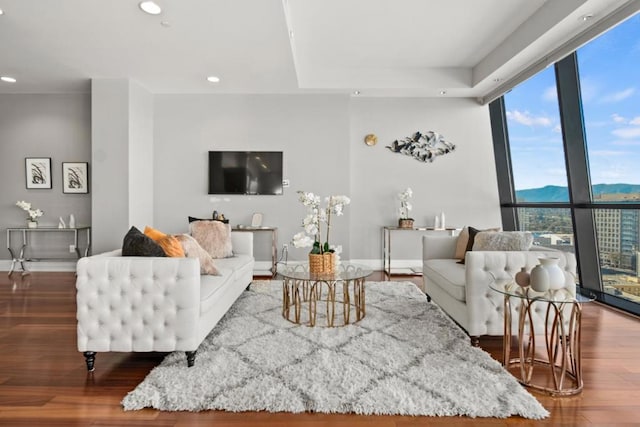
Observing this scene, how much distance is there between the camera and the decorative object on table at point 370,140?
5.67m

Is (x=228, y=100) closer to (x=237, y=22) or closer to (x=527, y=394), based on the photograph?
(x=237, y=22)

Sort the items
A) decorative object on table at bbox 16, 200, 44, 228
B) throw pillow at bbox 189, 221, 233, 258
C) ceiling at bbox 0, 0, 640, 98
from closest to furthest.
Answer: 1. ceiling at bbox 0, 0, 640, 98
2. throw pillow at bbox 189, 221, 233, 258
3. decorative object on table at bbox 16, 200, 44, 228

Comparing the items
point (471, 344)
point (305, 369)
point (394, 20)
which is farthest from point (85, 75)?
point (471, 344)

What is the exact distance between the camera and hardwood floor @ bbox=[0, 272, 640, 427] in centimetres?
167

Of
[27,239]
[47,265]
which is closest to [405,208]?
[47,265]

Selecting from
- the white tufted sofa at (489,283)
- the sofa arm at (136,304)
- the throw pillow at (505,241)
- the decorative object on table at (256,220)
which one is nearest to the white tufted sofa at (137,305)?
the sofa arm at (136,304)

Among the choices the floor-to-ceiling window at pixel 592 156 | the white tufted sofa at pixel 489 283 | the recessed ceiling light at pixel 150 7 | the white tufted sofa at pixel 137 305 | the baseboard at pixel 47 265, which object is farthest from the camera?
the baseboard at pixel 47 265

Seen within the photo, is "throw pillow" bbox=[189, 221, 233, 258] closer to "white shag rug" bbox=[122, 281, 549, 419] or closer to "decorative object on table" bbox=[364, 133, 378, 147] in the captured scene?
"white shag rug" bbox=[122, 281, 549, 419]

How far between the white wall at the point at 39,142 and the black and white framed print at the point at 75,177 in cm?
11

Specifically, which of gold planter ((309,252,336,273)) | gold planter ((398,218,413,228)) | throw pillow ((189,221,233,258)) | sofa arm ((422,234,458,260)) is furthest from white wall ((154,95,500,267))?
gold planter ((309,252,336,273))

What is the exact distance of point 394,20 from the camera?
152 inches

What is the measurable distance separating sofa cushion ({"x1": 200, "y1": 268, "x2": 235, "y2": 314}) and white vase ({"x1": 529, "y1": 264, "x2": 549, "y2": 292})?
2.03m

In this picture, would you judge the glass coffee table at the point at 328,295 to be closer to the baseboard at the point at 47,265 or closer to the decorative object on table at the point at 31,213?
the baseboard at the point at 47,265

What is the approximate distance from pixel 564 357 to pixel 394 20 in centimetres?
357
